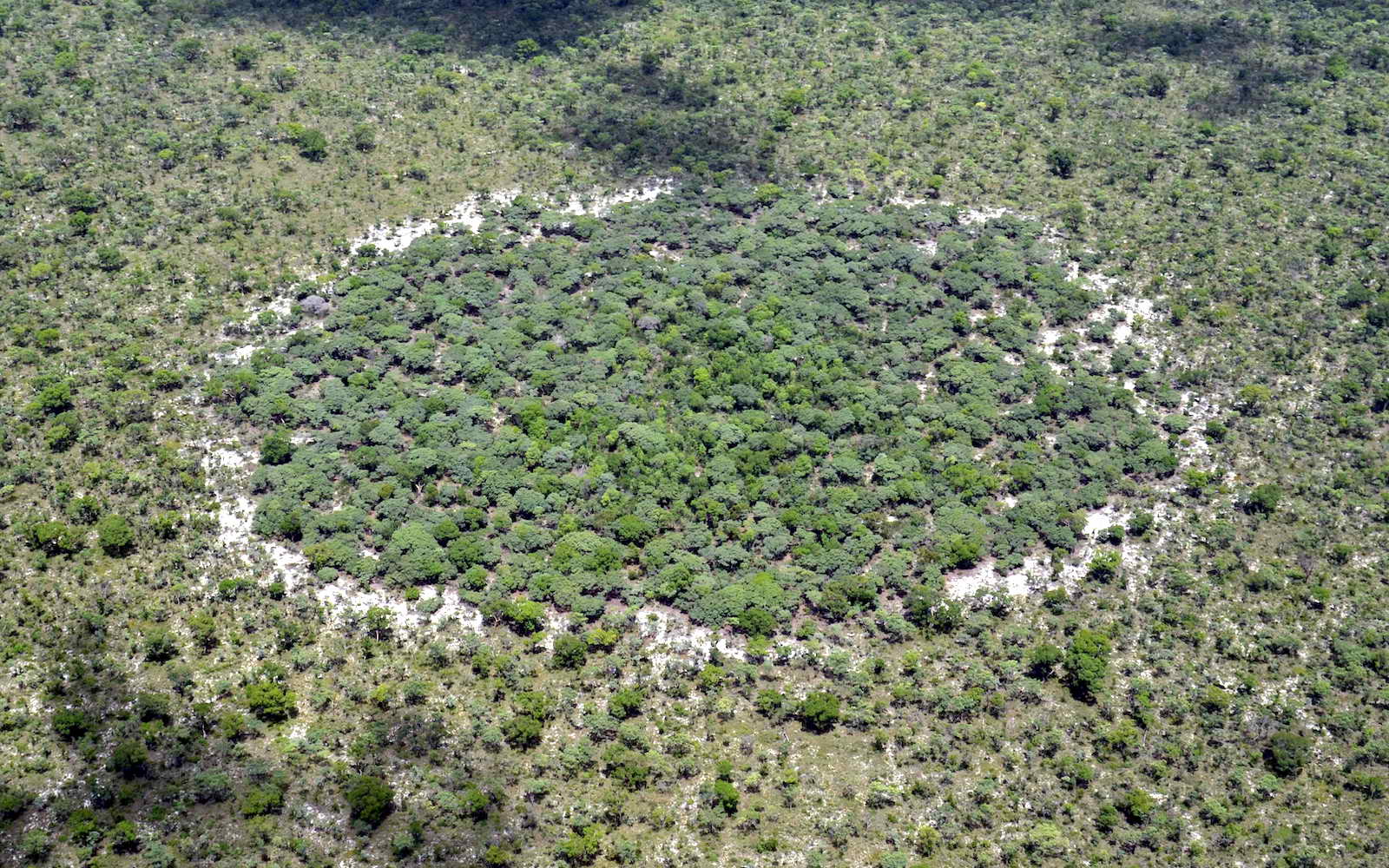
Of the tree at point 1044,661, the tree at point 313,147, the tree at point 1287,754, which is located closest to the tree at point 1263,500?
the tree at point 1287,754

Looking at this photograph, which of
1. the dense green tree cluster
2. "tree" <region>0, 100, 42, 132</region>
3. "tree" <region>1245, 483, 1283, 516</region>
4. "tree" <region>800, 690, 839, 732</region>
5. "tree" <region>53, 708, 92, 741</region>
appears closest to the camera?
"tree" <region>53, 708, 92, 741</region>

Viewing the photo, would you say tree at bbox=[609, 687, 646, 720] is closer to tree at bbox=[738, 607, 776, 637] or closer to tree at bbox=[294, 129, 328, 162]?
tree at bbox=[738, 607, 776, 637]

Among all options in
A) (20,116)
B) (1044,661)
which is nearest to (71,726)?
(1044,661)

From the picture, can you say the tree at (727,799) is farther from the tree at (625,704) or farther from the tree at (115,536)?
the tree at (115,536)

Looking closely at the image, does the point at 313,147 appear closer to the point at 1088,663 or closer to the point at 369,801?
the point at 369,801

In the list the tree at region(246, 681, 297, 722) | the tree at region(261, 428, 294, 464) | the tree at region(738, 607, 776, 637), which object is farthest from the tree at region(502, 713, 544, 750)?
the tree at region(261, 428, 294, 464)

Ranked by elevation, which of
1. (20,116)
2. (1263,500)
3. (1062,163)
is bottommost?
(1263,500)

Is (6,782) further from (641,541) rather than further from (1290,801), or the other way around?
(1290,801)
